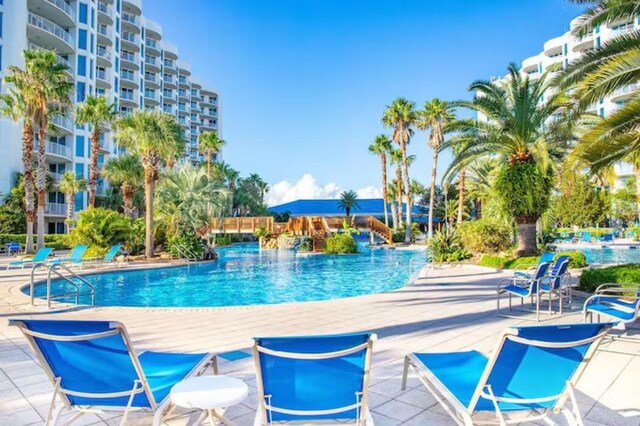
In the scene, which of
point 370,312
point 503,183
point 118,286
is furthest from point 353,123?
point 370,312

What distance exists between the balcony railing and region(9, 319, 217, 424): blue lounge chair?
4038 cm

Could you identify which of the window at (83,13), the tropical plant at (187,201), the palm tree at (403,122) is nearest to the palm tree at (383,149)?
the palm tree at (403,122)

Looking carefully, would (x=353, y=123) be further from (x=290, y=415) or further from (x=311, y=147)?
(x=290, y=415)

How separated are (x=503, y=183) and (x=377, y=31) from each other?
9012 millimetres

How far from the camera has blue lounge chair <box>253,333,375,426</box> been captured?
2545mm

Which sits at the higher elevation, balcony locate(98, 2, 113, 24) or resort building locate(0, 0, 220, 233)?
balcony locate(98, 2, 113, 24)

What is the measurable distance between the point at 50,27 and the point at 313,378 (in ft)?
142

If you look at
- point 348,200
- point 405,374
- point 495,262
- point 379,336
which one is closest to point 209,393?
point 405,374

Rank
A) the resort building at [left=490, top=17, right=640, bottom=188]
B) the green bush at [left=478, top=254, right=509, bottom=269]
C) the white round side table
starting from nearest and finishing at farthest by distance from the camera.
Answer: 1. the white round side table
2. the green bush at [left=478, top=254, right=509, bottom=269]
3. the resort building at [left=490, top=17, right=640, bottom=188]

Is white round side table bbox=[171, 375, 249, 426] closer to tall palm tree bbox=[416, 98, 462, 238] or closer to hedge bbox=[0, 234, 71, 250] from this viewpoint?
hedge bbox=[0, 234, 71, 250]

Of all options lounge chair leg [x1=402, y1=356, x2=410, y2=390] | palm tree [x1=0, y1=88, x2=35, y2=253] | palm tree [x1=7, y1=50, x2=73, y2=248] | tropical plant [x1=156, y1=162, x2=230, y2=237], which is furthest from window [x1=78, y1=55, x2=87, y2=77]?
lounge chair leg [x1=402, y1=356, x2=410, y2=390]

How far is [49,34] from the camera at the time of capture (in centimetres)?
3553

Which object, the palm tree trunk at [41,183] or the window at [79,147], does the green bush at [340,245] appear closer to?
the palm tree trunk at [41,183]

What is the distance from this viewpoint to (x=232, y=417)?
349 cm
